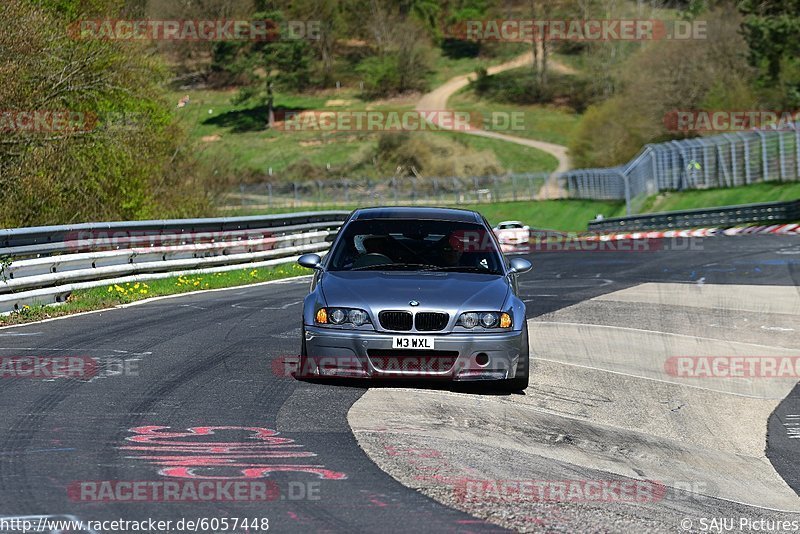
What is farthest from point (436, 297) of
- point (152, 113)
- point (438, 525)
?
point (152, 113)

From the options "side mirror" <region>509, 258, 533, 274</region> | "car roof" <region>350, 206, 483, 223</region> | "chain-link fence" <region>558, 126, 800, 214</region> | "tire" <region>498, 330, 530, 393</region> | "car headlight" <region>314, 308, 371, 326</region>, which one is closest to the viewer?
"car headlight" <region>314, 308, 371, 326</region>

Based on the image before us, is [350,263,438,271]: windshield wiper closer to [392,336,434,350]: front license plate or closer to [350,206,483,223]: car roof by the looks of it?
[350,206,483,223]: car roof

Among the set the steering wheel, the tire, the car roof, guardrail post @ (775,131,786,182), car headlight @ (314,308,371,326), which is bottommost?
guardrail post @ (775,131,786,182)

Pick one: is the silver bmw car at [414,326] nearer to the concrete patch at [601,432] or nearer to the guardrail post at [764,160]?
the concrete patch at [601,432]

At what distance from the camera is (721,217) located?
4106 cm

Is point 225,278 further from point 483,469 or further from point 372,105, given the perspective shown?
point 372,105

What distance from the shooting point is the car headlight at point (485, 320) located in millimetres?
9531

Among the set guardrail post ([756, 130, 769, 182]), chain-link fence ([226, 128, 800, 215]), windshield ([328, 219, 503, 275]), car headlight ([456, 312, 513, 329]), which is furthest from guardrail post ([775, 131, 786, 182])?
car headlight ([456, 312, 513, 329])

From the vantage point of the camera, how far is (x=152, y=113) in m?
31.0

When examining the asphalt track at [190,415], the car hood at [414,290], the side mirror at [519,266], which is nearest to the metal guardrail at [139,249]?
the asphalt track at [190,415]

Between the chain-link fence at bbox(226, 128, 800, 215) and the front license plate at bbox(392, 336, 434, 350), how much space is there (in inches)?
1603

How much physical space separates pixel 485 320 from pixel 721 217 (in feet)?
109

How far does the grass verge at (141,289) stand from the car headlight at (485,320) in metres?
7.03

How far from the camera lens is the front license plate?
9.37 m
